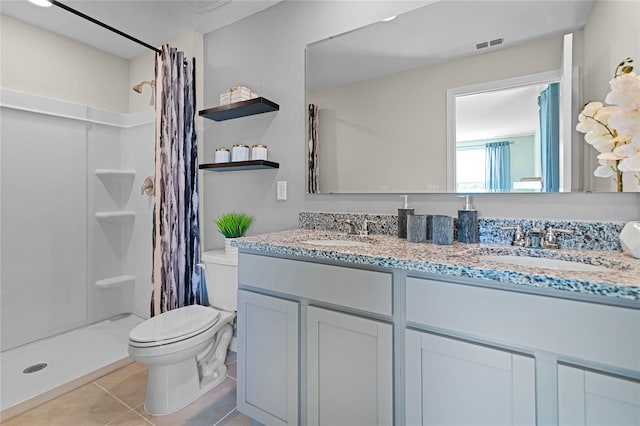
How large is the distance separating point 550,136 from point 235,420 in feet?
6.26

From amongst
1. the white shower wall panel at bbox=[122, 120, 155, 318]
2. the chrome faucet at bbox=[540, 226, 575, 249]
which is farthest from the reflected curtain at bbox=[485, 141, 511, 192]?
the white shower wall panel at bbox=[122, 120, 155, 318]

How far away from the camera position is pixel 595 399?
0.77m

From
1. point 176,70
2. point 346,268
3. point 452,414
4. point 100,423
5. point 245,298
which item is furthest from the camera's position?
point 176,70

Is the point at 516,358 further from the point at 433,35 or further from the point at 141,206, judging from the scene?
the point at 141,206

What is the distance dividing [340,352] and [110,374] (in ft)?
5.35

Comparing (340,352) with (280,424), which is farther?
(280,424)

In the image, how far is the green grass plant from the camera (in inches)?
81.0

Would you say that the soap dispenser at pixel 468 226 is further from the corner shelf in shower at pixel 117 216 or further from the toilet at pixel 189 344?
the corner shelf in shower at pixel 117 216

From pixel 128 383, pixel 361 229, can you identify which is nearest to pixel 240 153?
pixel 361 229

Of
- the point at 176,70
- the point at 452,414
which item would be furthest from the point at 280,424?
the point at 176,70

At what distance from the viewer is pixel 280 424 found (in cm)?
131

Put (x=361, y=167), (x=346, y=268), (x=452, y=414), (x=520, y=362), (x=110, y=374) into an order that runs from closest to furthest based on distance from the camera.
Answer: (x=520, y=362), (x=452, y=414), (x=346, y=268), (x=361, y=167), (x=110, y=374)

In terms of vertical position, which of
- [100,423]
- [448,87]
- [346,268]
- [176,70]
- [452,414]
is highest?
[176,70]

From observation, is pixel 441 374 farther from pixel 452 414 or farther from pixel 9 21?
pixel 9 21
